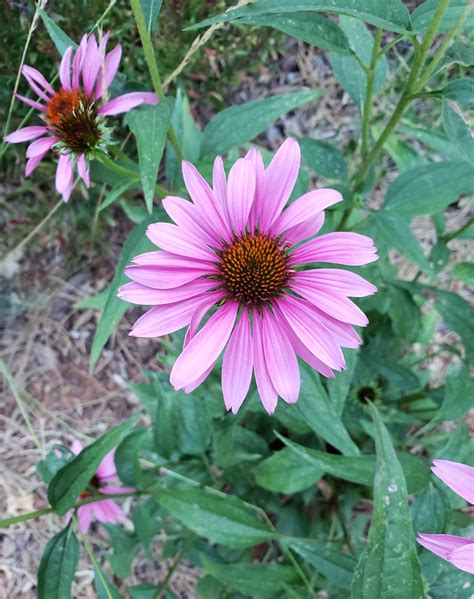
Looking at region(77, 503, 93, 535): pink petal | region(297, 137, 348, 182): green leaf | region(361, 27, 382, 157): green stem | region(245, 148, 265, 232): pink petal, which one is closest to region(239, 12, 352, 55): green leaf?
region(361, 27, 382, 157): green stem

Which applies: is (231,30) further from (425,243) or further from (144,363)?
(144,363)

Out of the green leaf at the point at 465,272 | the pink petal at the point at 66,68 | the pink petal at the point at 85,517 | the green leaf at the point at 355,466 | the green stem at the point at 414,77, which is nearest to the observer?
the green stem at the point at 414,77

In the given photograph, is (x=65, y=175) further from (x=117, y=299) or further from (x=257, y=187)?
(x=257, y=187)

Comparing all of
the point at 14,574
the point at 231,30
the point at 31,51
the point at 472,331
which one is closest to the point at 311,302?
the point at 472,331

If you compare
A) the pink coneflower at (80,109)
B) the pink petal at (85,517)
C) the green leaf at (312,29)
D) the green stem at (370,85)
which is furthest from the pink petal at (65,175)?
the pink petal at (85,517)

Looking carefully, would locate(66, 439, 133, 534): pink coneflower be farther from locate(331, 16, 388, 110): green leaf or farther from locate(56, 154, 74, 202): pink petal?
locate(331, 16, 388, 110): green leaf

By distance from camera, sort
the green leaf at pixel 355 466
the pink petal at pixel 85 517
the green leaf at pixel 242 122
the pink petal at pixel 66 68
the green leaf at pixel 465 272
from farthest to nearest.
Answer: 1. the pink petal at pixel 85 517
2. the green leaf at pixel 465 272
3. the green leaf at pixel 242 122
4. the pink petal at pixel 66 68
5. the green leaf at pixel 355 466

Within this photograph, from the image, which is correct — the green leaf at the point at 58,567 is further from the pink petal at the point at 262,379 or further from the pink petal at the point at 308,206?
the pink petal at the point at 308,206
